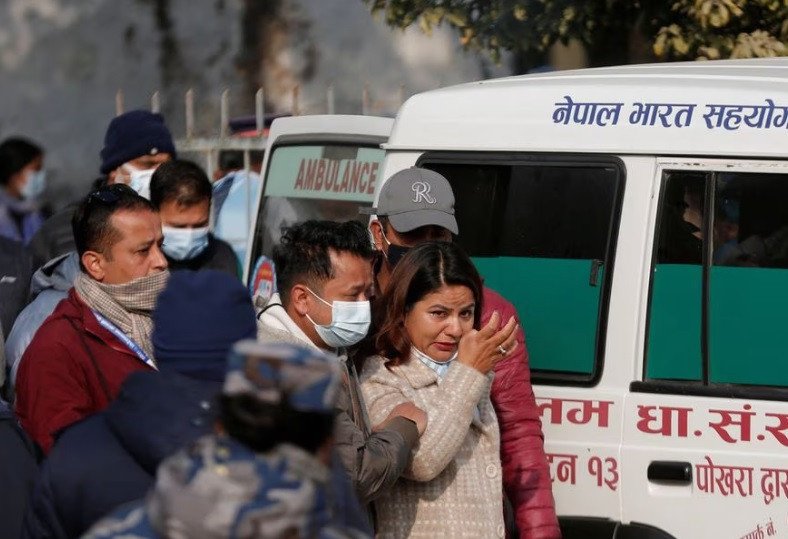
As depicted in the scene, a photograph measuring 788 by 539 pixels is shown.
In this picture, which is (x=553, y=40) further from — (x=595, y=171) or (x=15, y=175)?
(x=595, y=171)

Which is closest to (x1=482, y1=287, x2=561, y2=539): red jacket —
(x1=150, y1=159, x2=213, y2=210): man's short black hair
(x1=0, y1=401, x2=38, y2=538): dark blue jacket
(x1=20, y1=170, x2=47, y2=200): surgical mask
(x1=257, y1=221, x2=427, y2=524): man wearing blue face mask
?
(x1=257, y1=221, x2=427, y2=524): man wearing blue face mask

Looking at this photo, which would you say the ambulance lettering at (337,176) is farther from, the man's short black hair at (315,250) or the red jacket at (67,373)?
the red jacket at (67,373)

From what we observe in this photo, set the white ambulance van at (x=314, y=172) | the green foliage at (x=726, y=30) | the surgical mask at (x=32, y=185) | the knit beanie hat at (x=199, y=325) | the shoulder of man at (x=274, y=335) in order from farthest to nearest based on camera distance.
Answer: the surgical mask at (x=32, y=185) → the green foliage at (x=726, y=30) → the white ambulance van at (x=314, y=172) → the shoulder of man at (x=274, y=335) → the knit beanie hat at (x=199, y=325)

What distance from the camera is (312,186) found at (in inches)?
295

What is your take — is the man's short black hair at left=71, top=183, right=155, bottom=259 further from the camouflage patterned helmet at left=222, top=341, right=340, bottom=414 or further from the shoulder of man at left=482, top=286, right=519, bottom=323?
the camouflage patterned helmet at left=222, top=341, right=340, bottom=414

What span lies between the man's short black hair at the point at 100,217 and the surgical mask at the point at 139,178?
1904 mm

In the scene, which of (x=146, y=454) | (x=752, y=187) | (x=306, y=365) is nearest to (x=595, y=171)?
(x=752, y=187)

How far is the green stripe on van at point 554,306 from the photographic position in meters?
4.63

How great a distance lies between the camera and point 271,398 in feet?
7.01

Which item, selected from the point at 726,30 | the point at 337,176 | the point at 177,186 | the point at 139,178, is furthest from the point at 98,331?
the point at 726,30

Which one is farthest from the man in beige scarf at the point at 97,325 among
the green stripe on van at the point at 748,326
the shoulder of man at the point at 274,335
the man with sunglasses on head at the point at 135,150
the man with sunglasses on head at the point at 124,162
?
the man with sunglasses on head at the point at 135,150

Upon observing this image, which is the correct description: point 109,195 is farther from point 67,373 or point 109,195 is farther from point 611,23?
point 611,23

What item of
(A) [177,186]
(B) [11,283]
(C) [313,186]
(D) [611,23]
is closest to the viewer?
(B) [11,283]

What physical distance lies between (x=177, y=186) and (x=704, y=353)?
89.2 inches
